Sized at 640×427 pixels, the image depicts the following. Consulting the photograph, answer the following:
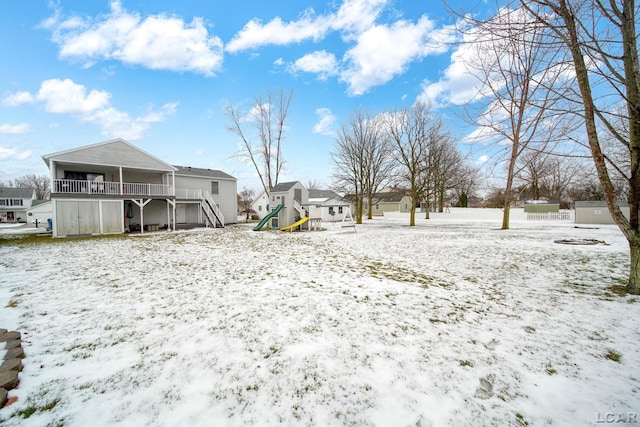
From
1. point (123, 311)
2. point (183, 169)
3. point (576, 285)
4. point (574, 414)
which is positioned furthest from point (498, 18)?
point (183, 169)

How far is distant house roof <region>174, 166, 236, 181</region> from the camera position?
20.5 meters

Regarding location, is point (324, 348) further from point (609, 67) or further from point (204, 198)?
point (204, 198)

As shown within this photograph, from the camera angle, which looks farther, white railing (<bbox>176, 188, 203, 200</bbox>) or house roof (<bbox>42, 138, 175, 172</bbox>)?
white railing (<bbox>176, 188, 203, 200</bbox>)

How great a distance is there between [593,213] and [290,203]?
79.4 feet

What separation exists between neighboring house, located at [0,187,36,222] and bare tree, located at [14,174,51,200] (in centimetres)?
1561

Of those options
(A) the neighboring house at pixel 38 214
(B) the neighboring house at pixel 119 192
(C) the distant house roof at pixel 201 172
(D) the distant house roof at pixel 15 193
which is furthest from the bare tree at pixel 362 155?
(D) the distant house roof at pixel 15 193

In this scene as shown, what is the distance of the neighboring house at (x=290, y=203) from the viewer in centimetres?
1959

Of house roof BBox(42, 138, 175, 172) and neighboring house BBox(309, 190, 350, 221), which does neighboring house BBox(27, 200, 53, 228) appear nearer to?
house roof BBox(42, 138, 175, 172)

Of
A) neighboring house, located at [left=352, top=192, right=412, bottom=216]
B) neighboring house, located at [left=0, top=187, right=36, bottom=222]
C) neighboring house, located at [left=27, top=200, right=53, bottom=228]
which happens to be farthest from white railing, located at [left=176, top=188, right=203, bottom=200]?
neighboring house, located at [left=0, top=187, right=36, bottom=222]

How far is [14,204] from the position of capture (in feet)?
140

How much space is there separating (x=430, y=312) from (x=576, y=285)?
13.0 feet

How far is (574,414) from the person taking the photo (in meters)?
2.06

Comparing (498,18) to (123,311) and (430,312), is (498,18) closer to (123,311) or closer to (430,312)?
(430,312)

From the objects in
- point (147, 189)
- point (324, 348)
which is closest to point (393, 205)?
point (147, 189)
